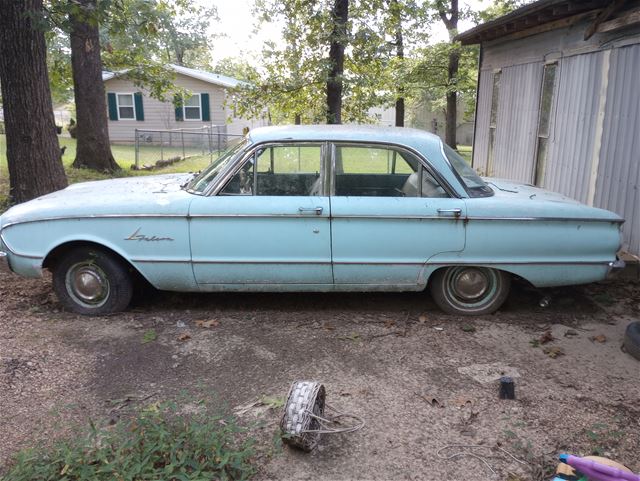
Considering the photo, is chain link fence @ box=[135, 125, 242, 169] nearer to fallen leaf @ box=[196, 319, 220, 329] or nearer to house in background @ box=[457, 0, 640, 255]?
house in background @ box=[457, 0, 640, 255]

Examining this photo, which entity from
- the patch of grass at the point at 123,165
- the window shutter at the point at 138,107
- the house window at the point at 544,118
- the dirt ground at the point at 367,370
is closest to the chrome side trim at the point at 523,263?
the dirt ground at the point at 367,370

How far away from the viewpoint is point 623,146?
20.9ft

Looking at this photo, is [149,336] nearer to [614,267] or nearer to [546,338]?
[546,338]

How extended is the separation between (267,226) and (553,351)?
2.48 meters

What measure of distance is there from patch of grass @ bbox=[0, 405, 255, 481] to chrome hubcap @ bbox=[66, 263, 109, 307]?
195 cm

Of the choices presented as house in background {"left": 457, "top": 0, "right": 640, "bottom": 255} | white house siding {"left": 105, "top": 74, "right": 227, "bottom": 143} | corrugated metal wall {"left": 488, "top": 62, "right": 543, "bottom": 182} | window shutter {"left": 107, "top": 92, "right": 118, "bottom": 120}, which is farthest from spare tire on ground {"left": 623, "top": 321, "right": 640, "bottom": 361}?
window shutter {"left": 107, "top": 92, "right": 118, "bottom": 120}

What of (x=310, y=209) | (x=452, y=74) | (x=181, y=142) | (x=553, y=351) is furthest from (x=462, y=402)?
(x=181, y=142)

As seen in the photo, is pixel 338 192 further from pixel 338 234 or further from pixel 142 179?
pixel 142 179

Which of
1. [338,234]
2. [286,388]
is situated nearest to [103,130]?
[338,234]

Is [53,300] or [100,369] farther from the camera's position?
[53,300]

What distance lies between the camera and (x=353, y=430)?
3277 millimetres

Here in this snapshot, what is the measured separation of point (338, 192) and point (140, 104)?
2465cm

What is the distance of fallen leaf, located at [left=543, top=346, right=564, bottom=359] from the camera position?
14.1 ft

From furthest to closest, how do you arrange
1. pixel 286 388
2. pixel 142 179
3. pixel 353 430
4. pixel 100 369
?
1. pixel 142 179
2. pixel 100 369
3. pixel 286 388
4. pixel 353 430
